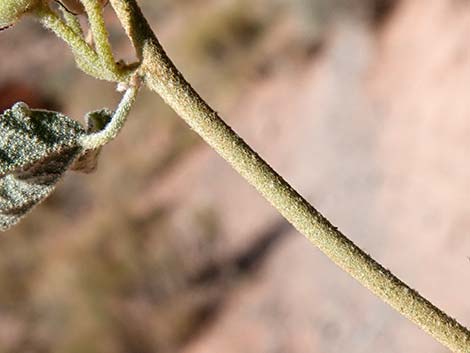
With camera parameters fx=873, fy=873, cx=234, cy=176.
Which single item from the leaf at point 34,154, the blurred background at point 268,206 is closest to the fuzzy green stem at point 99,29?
the leaf at point 34,154

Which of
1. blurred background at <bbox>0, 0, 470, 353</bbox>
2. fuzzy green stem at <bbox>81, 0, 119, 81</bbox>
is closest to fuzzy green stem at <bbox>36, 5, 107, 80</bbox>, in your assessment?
fuzzy green stem at <bbox>81, 0, 119, 81</bbox>

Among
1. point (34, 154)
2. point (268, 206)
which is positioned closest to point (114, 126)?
point (34, 154)

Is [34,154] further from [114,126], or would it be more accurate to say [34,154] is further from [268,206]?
[268,206]

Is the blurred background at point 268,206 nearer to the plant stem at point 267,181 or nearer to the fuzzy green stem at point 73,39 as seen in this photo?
the plant stem at point 267,181

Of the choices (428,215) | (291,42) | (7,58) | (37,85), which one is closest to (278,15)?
(291,42)

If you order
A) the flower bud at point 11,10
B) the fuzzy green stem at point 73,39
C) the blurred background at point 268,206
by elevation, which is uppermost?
the flower bud at point 11,10

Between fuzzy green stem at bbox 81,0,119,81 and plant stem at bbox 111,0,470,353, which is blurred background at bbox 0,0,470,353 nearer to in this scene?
plant stem at bbox 111,0,470,353

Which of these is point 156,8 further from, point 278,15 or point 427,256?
point 427,256
